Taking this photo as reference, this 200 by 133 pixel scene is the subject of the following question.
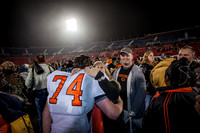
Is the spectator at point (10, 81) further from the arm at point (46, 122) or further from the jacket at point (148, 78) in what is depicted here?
the jacket at point (148, 78)

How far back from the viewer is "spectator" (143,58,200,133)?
92 cm

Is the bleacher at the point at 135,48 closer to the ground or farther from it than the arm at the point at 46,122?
farther from it

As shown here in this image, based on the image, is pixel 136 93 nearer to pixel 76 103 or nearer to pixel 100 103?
pixel 100 103

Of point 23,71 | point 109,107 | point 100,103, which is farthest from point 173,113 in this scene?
point 23,71

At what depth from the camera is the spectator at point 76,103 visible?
105 cm

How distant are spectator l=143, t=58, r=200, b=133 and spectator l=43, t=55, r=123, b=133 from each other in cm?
43

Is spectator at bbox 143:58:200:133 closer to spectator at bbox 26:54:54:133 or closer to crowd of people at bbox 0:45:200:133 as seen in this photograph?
crowd of people at bbox 0:45:200:133

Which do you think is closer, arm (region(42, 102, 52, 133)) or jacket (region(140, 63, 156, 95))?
arm (region(42, 102, 52, 133))

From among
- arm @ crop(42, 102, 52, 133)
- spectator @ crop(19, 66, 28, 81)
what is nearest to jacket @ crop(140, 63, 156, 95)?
arm @ crop(42, 102, 52, 133)

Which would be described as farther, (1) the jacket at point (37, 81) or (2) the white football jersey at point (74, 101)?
(1) the jacket at point (37, 81)

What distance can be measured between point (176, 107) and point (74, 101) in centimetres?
112

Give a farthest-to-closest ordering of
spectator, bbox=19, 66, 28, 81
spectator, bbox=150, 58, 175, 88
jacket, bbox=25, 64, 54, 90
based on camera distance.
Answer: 1. spectator, bbox=19, 66, 28, 81
2. jacket, bbox=25, 64, 54, 90
3. spectator, bbox=150, 58, 175, 88

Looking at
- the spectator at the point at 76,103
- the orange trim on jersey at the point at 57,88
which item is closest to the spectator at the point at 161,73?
the spectator at the point at 76,103

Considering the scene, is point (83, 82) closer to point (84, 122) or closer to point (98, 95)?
point (98, 95)
